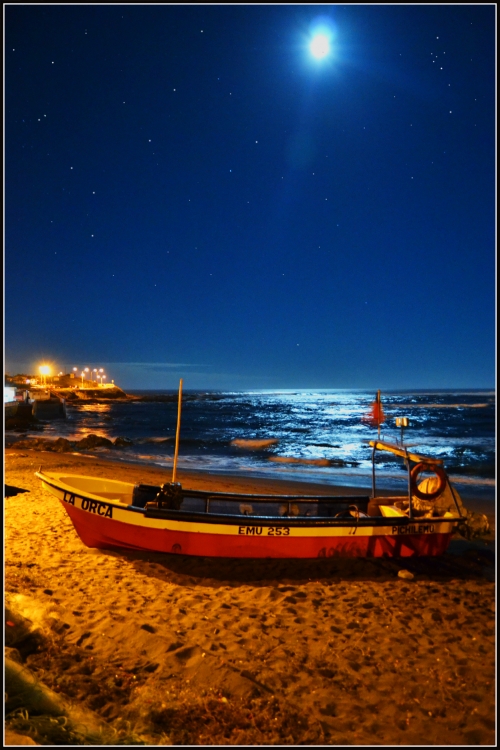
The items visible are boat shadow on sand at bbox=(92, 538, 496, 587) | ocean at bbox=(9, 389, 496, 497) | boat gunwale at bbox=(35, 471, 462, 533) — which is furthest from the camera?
ocean at bbox=(9, 389, 496, 497)

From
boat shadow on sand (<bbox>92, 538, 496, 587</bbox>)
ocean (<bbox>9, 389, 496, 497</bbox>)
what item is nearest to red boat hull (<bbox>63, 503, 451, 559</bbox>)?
boat shadow on sand (<bbox>92, 538, 496, 587</bbox>)

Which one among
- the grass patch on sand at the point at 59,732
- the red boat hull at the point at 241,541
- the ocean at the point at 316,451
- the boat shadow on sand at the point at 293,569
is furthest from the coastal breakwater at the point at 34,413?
the grass patch on sand at the point at 59,732

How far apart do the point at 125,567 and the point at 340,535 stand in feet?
12.3

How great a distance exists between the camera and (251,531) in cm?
773

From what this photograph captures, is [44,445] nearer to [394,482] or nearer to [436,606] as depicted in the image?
[394,482]

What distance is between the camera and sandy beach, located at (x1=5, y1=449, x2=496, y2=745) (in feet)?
12.8

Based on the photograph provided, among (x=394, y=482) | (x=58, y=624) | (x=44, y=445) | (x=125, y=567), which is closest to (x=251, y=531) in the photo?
(x=125, y=567)

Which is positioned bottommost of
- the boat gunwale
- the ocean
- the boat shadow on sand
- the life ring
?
the ocean

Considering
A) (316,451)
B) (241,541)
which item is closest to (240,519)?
(241,541)

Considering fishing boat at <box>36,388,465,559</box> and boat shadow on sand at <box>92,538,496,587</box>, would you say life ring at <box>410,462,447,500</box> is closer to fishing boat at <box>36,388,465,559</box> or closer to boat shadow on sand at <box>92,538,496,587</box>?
fishing boat at <box>36,388,465,559</box>

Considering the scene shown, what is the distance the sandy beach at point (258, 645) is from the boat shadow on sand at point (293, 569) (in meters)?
0.04

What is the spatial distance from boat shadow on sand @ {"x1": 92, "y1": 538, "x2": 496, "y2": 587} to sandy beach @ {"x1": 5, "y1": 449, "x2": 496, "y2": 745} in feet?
0.12

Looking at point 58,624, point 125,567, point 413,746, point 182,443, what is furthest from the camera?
point 182,443

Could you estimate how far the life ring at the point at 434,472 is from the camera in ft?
26.9
